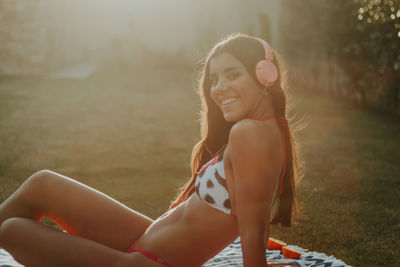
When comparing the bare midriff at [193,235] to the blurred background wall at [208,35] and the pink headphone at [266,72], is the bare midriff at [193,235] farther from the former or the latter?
the blurred background wall at [208,35]

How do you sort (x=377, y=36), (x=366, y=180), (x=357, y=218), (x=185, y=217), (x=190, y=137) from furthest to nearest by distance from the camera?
1. (x=377, y=36)
2. (x=190, y=137)
3. (x=366, y=180)
4. (x=357, y=218)
5. (x=185, y=217)

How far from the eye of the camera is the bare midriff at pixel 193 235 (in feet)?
6.86

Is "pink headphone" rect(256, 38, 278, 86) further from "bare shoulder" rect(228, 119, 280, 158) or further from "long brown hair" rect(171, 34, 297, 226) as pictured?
"bare shoulder" rect(228, 119, 280, 158)

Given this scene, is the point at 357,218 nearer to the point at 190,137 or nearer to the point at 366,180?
the point at 366,180

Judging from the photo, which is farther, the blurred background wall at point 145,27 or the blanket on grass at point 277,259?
the blurred background wall at point 145,27

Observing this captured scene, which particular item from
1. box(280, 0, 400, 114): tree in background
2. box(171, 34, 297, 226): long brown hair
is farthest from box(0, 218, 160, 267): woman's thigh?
box(280, 0, 400, 114): tree in background

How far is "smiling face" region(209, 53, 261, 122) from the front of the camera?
81.0 inches

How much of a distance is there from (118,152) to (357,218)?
3.49 metres

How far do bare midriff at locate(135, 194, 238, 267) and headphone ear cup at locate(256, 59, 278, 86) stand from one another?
2.18 feet

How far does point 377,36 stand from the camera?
8.92m

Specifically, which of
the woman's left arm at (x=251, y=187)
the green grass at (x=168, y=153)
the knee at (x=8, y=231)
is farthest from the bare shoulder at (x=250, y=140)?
the green grass at (x=168, y=153)

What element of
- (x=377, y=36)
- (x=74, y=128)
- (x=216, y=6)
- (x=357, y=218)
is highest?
(x=216, y=6)

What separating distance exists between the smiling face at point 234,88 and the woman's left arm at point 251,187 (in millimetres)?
219

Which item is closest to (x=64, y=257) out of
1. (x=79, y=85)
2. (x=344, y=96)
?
(x=79, y=85)
